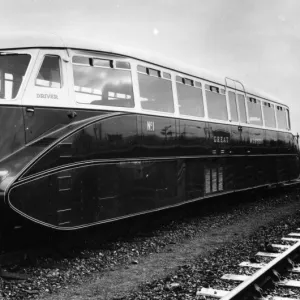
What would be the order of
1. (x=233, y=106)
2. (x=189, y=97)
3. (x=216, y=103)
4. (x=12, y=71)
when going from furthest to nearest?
1. (x=233, y=106)
2. (x=216, y=103)
3. (x=189, y=97)
4. (x=12, y=71)

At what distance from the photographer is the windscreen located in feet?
20.5

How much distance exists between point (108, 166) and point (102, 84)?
1291 mm

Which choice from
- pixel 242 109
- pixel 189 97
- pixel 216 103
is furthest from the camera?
pixel 242 109

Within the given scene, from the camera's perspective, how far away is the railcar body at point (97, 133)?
6.02 meters

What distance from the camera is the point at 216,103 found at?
1061cm

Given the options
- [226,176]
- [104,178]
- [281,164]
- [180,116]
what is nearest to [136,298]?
[104,178]

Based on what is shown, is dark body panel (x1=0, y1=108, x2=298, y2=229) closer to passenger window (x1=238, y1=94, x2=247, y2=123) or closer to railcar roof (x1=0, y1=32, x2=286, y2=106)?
railcar roof (x1=0, y1=32, x2=286, y2=106)

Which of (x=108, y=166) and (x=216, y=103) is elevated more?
(x=216, y=103)

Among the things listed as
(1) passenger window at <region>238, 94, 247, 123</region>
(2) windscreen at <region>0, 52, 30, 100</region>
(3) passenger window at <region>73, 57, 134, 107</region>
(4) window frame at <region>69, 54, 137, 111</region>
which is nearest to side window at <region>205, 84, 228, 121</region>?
(1) passenger window at <region>238, 94, 247, 123</region>

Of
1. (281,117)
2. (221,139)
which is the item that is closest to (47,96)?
(221,139)

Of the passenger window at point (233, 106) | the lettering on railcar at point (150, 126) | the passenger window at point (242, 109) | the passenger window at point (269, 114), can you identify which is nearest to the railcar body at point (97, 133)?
the lettering on railcar at point (150, 126)

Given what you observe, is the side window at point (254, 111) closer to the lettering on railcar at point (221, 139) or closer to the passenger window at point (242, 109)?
the passenger window at point (242, 109)

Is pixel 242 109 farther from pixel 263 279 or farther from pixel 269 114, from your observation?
pixel 263 279

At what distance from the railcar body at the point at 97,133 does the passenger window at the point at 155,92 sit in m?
0.02
